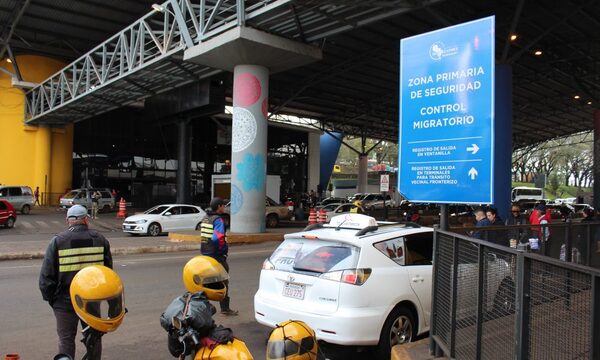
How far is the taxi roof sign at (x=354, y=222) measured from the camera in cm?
624

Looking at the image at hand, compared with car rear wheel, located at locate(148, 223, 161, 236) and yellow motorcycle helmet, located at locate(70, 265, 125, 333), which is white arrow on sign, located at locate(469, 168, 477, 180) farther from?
car rear wheel, located at locate(148, 223, 161, 236)

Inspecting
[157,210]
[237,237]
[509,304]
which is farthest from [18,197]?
[509,304]

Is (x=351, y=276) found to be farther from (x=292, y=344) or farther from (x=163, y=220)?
(x=163, y=220)

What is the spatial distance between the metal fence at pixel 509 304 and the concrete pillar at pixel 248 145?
48.4ft

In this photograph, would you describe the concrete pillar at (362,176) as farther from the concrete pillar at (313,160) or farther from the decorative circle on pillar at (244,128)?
the decorative circle on pillar at (244,128)

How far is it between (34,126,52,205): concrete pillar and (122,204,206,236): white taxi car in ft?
60.6

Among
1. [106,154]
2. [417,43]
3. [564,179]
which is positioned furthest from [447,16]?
[564,179]

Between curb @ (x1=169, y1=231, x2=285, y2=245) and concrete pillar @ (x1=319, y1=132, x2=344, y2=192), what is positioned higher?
concrete pillar @ (x1=319, y1=132, x2=344, y2=192)

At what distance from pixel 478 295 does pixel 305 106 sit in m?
41.8

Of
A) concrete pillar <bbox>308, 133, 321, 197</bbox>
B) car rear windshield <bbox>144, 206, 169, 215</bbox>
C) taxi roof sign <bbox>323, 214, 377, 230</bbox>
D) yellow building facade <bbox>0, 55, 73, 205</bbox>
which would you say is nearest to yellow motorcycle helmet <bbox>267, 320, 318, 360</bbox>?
taxi roof sign <bbox>323, 214, 377, 230</bbox>

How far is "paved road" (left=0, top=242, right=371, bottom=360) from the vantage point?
19.7ft

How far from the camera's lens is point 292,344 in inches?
121

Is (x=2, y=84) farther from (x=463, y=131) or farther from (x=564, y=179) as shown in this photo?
(x=564, y=179)

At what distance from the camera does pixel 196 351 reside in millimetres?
3070
